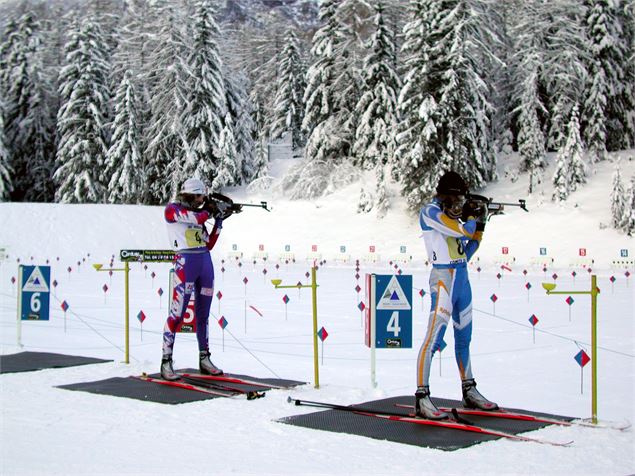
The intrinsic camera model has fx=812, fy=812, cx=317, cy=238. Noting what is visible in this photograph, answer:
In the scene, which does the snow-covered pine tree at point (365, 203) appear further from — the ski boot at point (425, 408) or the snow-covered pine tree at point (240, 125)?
the ski boot at point (425, 408)

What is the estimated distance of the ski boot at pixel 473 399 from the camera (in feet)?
24.9

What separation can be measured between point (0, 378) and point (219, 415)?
3399 millimetres

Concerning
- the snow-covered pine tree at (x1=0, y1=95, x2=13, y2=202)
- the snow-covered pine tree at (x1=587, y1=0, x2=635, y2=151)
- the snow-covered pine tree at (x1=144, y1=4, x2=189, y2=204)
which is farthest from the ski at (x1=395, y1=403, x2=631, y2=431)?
the snow-covered pine tree at (x1=0, y1=95, x2=13, y2=202)

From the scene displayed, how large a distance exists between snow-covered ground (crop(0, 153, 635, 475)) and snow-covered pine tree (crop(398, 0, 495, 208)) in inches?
321

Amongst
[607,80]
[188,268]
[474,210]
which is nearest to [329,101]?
[607,80]

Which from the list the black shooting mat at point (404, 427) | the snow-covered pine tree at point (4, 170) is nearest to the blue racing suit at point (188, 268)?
the black shooting mat at point (404, 427)

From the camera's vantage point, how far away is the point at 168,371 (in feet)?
30.8

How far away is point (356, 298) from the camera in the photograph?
22109 millimetres

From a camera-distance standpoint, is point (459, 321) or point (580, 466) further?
point (459, 321)

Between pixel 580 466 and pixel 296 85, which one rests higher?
pixel 296 85

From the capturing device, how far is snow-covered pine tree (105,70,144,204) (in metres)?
51.4

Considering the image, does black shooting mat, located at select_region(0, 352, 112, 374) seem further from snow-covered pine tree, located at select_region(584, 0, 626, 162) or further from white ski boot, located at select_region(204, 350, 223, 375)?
snow-covered pine tree, located at select_region(584, 0, 626, 162)

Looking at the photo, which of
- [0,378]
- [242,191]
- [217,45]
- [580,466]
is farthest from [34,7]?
[580,466]

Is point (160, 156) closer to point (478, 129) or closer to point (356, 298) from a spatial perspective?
point (478, 129)
